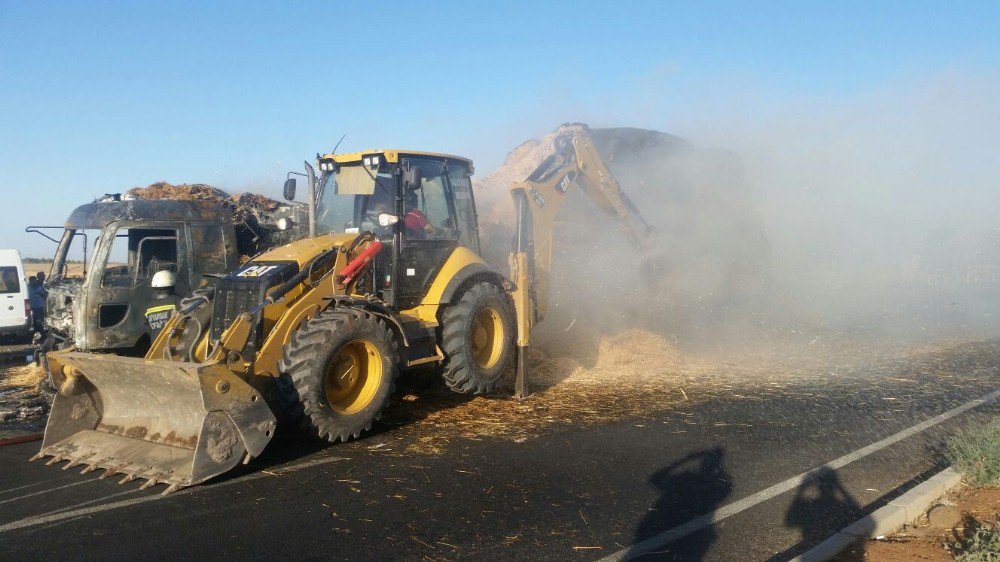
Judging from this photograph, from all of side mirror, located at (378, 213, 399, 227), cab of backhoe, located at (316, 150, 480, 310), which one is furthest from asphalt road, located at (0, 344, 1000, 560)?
side mirror, located at (378, 213, 399, 227)

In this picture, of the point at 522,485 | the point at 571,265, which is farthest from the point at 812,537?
the point at 571,265

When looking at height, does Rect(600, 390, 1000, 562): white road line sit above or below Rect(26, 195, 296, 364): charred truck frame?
below

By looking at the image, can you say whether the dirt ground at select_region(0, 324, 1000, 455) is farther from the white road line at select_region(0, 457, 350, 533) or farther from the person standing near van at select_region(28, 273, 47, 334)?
the person standing near van at select_region(28, 273, 47, 334)

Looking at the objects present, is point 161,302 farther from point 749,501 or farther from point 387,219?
point 749,501

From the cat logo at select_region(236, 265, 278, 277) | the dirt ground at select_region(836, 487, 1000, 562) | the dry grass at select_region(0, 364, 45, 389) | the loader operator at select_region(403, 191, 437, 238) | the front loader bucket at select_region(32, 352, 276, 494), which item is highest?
the loader operator at select_region(403, 191, 437, 238)

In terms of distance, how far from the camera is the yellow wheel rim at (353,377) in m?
7.07

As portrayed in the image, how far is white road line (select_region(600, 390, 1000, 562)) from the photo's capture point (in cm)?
484

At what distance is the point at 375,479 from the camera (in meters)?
6.18

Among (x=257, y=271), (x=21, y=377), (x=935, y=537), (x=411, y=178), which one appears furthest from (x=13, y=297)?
(x=935, y=537)

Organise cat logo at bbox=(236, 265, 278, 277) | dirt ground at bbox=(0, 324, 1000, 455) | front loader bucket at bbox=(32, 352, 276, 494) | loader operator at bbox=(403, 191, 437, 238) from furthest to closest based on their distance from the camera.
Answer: loader operator at bbox=(403, 191, 437, 238) < dirt ground at bbox=(0, 324, 1000, 455) < cat logo at bbox=(236, 265, 278, 277) < front loader bucket at bbox=(32, 352, 276, 494)

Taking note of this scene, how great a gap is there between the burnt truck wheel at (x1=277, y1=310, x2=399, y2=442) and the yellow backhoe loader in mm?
13

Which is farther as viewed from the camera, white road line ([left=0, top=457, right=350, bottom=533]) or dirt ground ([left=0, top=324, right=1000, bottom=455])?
dirt ground ([left=0, top=324, right=1000, bottom=455])

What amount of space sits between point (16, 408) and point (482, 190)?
8.56m

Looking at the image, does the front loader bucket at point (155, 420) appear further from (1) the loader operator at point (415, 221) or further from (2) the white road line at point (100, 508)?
(1) the loader operator at point (415, 221)
